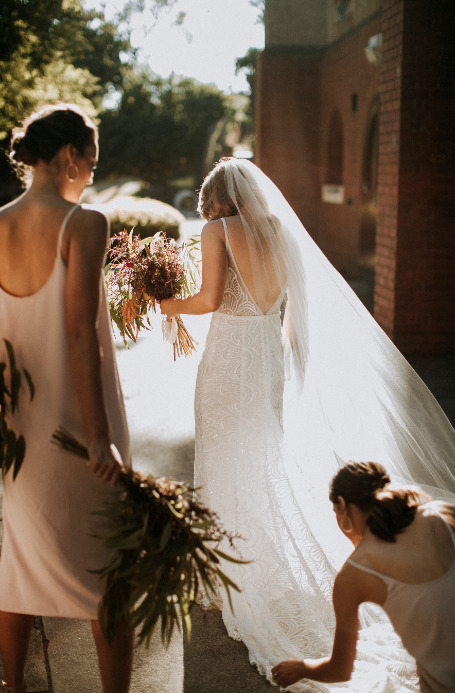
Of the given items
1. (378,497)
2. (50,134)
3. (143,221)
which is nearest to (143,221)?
(143,221)

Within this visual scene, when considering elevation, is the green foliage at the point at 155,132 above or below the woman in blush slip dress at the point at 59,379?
above

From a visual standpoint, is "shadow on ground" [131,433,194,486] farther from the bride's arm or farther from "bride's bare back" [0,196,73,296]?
"bride's bare back" [0,196,73,296]

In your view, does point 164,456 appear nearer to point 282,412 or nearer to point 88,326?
point 282,412

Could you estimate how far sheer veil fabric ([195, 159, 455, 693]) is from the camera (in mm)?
3039

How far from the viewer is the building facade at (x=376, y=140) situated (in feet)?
22.6

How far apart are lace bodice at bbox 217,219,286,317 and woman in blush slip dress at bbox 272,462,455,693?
1.38m

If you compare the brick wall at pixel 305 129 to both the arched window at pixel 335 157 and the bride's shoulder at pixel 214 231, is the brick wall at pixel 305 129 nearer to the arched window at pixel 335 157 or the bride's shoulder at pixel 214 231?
the arched window at pixel 335 157

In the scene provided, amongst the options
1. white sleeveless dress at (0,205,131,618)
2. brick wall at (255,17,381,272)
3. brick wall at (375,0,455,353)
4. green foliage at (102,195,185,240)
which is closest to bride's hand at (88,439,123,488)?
white sleeveless dress at (0,205,131,618)

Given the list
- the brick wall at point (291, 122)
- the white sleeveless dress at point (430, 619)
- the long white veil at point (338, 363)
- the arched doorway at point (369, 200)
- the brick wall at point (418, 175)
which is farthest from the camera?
the brick wall at point (291, 122)

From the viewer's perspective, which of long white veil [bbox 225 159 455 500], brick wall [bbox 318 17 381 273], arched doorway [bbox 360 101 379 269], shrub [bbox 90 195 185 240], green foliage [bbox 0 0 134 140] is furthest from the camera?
shrub [bbox 90 195 185 240]

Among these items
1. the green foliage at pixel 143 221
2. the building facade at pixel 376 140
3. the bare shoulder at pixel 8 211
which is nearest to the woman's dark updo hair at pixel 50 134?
the bare shoulder at pixel 8 211

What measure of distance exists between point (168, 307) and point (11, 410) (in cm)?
142

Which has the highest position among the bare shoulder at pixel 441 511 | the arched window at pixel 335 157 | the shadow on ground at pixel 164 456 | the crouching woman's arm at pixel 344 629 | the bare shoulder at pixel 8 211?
the arched window at pixel 335 157

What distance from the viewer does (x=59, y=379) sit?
216cm
